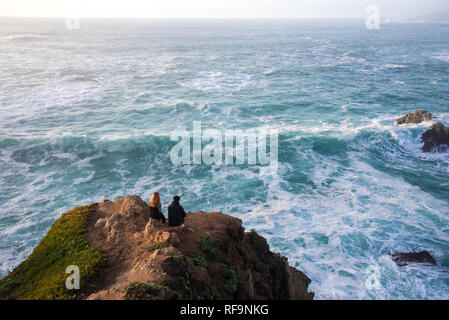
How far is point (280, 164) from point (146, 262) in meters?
18.6

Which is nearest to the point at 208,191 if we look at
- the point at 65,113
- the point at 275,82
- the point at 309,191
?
the point at 309,191

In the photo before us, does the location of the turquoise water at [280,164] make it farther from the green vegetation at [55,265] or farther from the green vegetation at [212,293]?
the green vegetation at [212,293]

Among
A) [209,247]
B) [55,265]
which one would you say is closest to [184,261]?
[209,247]

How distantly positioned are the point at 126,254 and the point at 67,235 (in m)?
2.74

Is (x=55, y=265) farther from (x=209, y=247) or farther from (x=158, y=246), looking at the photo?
(x=209, y=247)

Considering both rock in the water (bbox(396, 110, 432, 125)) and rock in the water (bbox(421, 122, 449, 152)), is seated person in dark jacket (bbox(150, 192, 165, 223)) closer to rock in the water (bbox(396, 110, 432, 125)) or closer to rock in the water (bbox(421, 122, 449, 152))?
rock in the water (bbox(421, 122, 449, 152))

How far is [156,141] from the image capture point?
93.0 feet

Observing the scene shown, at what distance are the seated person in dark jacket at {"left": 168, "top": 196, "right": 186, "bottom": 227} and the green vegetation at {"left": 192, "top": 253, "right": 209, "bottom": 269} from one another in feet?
5.32

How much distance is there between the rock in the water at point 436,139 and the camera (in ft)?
86.6

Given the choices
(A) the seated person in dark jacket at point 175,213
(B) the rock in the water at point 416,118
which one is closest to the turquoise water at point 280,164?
(B) the rock in the water at point 416,118

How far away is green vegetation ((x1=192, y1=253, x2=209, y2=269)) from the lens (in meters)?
8.92

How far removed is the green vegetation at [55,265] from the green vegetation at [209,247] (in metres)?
3.07

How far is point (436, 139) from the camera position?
1054 inches

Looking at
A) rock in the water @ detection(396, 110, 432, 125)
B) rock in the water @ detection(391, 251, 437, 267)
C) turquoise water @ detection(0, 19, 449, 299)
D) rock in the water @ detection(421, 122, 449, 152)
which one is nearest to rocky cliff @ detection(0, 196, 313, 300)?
turquoise water @ detection(0, 19, 449, 299)
